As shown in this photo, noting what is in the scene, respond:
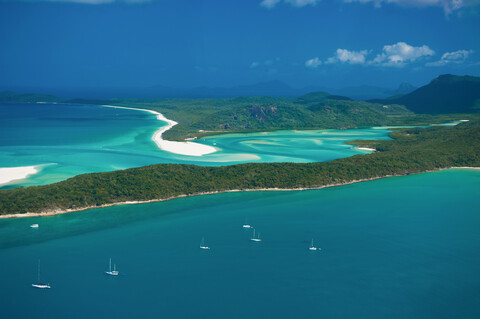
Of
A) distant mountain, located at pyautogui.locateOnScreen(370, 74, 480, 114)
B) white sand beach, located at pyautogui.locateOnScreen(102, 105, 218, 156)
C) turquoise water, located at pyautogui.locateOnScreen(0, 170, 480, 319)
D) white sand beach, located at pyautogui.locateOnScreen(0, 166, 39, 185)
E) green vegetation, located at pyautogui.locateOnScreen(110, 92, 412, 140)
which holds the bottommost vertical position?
turquoise water, located at pyautogui.locateOnScreen(0, 170, 480, 319)

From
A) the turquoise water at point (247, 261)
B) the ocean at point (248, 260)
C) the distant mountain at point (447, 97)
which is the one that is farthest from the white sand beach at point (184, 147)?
the distant mountain at point (447, 97)

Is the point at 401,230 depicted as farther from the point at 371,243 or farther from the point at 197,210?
the point at 197,210

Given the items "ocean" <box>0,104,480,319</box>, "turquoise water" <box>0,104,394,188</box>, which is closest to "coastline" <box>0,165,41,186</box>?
"turquoise water" <box>0,104,394,188</box>

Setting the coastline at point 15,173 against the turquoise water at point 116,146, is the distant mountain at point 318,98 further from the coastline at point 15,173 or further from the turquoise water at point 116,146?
the coastline at point 15,173

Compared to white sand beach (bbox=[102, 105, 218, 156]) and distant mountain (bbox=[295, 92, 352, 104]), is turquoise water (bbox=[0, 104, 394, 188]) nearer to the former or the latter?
white sand beach (bbox=[102, 105, 218, 156])

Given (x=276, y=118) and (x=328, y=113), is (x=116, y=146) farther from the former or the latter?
(x=328, y=113)

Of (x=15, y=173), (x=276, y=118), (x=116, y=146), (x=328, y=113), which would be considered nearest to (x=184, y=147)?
(x=116, y=146)

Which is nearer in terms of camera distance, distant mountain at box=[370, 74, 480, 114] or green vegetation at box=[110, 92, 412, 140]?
green vegetation at box=[110, 92, 412, 140]
